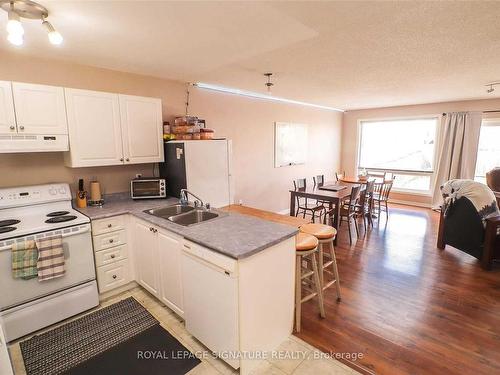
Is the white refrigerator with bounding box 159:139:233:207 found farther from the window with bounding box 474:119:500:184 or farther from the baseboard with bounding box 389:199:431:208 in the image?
the window with bounding box 474:119:500:184

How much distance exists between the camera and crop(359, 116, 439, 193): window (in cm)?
617

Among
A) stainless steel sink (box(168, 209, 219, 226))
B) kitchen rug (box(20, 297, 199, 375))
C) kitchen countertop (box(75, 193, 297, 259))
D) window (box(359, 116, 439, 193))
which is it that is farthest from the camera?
window (box(359, 116, 439, 193))

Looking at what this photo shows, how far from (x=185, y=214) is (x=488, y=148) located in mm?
6496

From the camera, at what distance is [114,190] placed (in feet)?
10.1

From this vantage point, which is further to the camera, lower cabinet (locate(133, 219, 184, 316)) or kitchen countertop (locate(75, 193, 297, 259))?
lower cabinet (locate(133, 219, 184, 316))

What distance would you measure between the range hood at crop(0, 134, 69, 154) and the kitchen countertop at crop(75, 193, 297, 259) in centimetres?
66

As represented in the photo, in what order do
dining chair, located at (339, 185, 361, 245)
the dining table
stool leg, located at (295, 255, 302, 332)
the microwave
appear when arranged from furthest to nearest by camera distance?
1. dining chair, located at (339, 185, 361, 245)
2. the dining table
3. the microwave
4. stool leg, located at (295, 255, 302, 332)

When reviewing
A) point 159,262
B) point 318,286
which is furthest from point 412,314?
point 159,262

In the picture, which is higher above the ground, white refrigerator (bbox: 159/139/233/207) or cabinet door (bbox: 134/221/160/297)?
white refrigerator (bbox: 159/139/233/207)

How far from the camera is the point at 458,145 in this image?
18.2 ft

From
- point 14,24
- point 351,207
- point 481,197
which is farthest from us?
point 351,207

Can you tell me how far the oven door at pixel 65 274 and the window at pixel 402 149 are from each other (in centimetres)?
A: 677

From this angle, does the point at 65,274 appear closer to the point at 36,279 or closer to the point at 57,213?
the point at 36,279

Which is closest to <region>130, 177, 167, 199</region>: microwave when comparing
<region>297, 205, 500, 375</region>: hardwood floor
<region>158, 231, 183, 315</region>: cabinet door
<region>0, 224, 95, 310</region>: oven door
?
<region>0, 224, 95, 310</region>: oven door
